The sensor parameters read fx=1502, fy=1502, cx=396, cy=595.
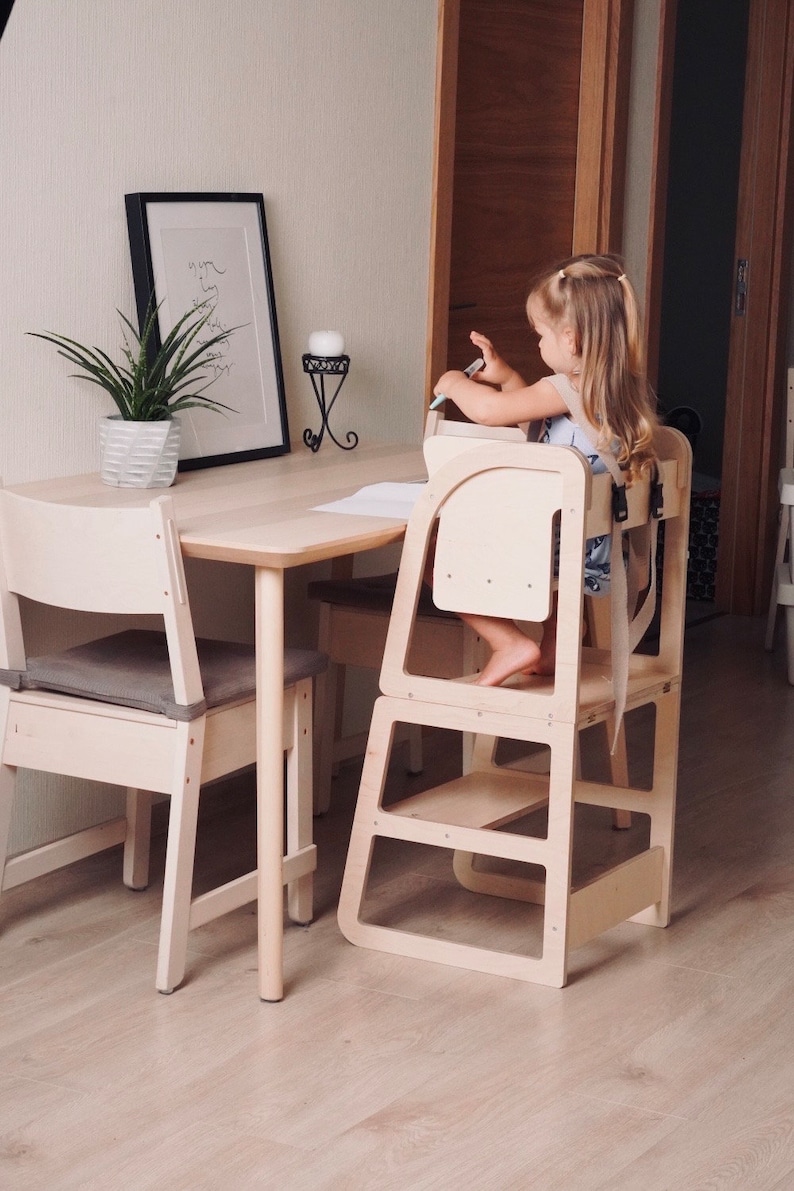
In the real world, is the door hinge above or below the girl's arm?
above

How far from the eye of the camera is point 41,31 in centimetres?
245

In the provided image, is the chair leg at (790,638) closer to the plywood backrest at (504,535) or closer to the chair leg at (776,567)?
the chair leg at (776,567)

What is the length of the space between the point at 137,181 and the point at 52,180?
208mm

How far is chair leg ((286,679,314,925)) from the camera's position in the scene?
7.72ft

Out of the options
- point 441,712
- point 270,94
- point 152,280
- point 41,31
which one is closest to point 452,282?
point 270,94

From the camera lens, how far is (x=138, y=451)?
2.47 meters

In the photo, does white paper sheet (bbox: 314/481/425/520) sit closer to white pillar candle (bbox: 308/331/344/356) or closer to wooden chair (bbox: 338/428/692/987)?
wooden chair (bbox: 338/428/692/987)

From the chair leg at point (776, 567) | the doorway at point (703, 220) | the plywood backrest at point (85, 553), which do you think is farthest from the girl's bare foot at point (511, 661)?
the doorway at point (703, 220)

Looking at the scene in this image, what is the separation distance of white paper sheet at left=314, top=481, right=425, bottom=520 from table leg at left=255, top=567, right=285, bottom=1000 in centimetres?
27

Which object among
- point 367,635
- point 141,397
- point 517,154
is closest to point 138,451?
point 141,397

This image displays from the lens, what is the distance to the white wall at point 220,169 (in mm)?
2477

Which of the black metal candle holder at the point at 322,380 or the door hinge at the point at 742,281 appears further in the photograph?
the door hinge at the point at 742,281

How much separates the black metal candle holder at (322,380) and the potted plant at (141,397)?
0.38 metres

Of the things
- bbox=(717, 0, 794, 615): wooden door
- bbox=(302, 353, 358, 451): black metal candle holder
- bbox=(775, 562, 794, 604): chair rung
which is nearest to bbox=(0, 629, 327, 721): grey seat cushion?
bbox=(302, 353, 358, 451): black metal candle holder
